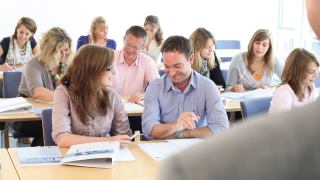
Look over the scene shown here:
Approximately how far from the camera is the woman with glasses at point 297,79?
3.11 metres

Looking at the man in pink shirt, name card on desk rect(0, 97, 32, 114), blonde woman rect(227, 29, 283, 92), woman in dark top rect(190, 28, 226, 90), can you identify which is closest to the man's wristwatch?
name card on desk rect(0, 97, 32, 114)

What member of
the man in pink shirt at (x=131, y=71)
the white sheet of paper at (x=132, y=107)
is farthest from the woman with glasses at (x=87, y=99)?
the man in pink shirt at (x=131, y=71)

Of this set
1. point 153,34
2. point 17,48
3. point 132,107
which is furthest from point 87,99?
point 153,34

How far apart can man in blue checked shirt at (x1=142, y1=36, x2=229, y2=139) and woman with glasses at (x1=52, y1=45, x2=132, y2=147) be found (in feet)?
0.78

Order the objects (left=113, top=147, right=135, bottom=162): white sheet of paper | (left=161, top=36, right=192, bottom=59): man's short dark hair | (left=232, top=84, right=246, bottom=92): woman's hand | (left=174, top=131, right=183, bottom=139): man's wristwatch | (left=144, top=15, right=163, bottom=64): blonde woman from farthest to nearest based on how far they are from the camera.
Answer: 1. (left=144, top=15, right=163, bottom=64): blonde woman
2. (left=232, top=84, right=246, bottom=92): woman's hand
3. (left=161, top=36, right=192, bottom=59): man's short dark hair
4. (left=174, top=131, right=183, bottom=139): man's wristwatch
5. (left=113, top=147, right=135, bottom=162): white sheet of paper

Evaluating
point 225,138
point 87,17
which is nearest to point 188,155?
point 225,138

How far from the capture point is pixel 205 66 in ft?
14.3

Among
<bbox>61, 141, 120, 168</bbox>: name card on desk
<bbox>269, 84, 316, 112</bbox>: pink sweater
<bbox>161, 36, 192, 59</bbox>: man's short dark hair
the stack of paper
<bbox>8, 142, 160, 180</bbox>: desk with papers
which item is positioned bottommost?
the stack of paper

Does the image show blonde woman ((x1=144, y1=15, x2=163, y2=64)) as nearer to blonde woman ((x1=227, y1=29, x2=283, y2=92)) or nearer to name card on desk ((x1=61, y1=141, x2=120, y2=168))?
blonde woman ((x1=227, y1=29, x2=283, y2=92))

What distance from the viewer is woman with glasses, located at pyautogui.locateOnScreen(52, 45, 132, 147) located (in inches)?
101

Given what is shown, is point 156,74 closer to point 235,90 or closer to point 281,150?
point 235,90

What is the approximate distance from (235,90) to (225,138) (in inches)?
159

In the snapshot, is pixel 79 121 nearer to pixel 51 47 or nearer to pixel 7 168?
pixel 7 168

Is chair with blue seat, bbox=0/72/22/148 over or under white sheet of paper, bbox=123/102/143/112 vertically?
over
